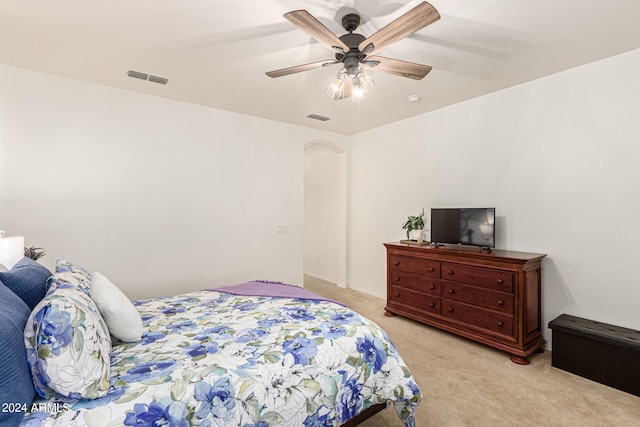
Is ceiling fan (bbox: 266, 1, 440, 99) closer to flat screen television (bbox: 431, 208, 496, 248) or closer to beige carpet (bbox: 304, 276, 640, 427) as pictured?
flat screen television (bbox: 431, 208, 496, 248)

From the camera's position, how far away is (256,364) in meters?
1.47

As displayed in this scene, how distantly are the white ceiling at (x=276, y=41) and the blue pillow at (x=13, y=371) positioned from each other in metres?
1.93

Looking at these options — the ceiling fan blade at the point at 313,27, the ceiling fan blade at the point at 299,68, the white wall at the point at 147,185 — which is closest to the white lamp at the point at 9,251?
the white wall at the point at 147,185

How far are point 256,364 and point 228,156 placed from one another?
10.5 feet

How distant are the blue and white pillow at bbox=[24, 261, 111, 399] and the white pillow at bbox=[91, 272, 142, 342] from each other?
303 mm

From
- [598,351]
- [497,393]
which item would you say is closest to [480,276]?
[598,351]

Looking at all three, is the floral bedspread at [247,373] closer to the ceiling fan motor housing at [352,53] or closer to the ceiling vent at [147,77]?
the ceiling fan motor housing at [352,53]

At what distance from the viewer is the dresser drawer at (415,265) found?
348cm

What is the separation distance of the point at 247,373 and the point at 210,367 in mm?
169

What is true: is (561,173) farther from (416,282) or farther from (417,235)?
(416,282)

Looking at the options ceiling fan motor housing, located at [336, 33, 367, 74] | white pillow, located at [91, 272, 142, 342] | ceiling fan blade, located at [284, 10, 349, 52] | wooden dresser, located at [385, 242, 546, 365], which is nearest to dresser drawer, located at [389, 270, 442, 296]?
wooden dresser, located at [385, 242, 546, 365]

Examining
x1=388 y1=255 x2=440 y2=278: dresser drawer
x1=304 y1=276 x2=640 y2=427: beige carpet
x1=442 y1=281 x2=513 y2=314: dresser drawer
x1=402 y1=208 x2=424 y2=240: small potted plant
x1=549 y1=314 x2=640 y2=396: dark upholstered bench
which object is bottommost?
x1=304 y1=276 x2=640 y2=427: beige carpet

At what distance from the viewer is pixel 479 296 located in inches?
122

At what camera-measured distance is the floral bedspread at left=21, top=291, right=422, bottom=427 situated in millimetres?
1195
